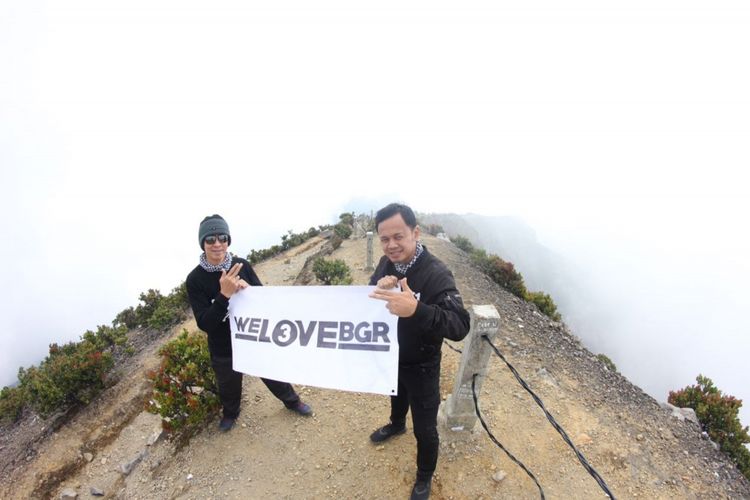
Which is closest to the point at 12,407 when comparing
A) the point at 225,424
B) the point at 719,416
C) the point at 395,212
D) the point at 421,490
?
the point at 225,424

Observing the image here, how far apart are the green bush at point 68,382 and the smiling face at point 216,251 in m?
6.47

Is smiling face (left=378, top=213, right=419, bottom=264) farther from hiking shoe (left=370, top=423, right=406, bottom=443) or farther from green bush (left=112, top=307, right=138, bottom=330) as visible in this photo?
green bush (left=112, top=307, right=138, bottom=330)

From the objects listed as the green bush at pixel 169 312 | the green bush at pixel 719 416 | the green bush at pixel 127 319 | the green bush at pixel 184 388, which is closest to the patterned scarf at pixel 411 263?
the green bush at pixel 184 388

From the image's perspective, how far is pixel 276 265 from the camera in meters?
16.6

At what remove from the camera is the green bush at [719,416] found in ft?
17.1

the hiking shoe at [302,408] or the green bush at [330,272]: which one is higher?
the green bush at [330,272]

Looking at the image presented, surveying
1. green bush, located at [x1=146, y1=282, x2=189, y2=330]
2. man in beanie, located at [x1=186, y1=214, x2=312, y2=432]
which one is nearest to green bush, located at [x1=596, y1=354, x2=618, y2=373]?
man in beanie, located at [x1=186, y1=214, x2=312, y2=432]

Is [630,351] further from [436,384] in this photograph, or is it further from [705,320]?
[436,384]

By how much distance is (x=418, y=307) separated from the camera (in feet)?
7.64

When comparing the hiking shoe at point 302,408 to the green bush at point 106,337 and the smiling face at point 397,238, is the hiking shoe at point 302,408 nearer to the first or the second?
the smiling face at point 397,238

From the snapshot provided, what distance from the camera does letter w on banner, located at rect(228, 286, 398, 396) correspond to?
3.08m

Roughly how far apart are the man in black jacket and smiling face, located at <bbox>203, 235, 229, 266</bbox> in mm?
1841

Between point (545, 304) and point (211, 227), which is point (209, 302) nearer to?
point (211, 227)

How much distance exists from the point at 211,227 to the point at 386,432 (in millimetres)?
3650
